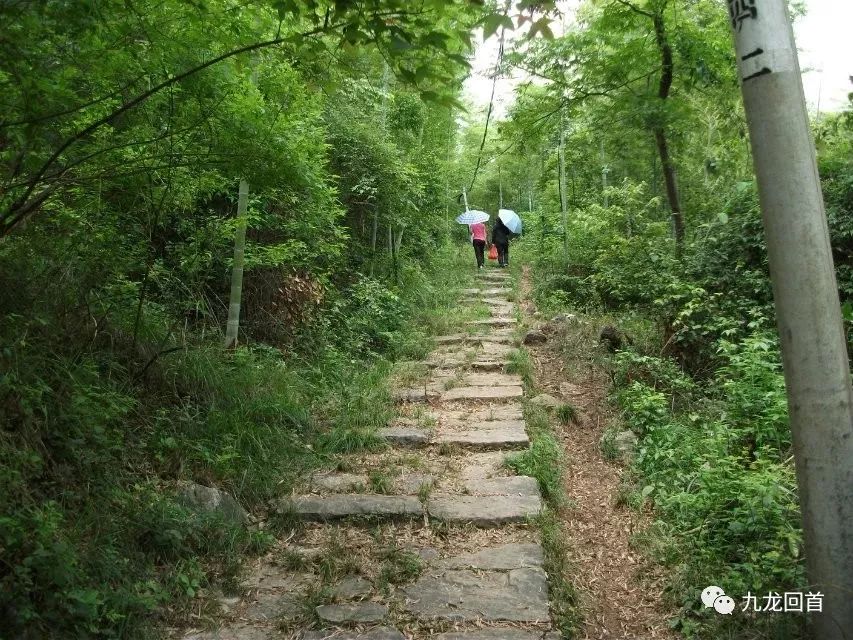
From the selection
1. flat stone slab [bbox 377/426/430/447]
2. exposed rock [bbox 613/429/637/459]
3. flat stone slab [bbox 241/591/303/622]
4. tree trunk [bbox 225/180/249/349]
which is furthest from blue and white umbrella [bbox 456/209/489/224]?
flat stone slab [bbox 241/591/303/622]

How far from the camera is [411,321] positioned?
8.43 metres

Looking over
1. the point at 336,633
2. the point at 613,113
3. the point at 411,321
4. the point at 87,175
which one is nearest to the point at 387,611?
the point at 336,633

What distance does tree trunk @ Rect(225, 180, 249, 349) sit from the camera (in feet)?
17.0

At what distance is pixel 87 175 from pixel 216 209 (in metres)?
3.20

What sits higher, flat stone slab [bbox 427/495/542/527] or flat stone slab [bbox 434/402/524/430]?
flat stone slab [bbox 434/402/524/430]

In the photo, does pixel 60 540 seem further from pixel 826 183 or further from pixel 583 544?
pixel 826 183

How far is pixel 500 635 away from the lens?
2592 mm

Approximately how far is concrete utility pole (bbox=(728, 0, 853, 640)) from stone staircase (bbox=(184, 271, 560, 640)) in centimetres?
131

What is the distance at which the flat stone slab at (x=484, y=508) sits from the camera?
141 inches

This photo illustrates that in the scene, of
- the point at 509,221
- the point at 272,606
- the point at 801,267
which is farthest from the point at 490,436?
the point at 509,221

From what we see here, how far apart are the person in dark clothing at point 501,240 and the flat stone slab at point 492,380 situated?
816cm

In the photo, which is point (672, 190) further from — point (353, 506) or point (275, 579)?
point (275, 579)

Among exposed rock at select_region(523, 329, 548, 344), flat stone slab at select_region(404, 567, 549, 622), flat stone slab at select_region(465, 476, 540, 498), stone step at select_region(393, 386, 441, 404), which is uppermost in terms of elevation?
exposed rock at select_region(523, 329, 548, 344)

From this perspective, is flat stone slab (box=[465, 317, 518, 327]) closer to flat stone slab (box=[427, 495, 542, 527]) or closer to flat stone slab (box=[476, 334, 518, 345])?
flat stone slab (box=[476, 334, 518, 345])
